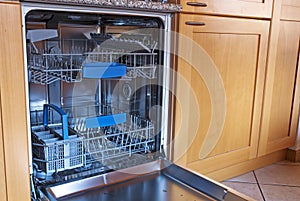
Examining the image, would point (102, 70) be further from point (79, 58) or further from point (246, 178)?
point (246, 178)

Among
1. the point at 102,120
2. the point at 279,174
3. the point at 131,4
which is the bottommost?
the point at 279,174

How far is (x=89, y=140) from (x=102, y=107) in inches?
9.0

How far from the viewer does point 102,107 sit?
4.36 ft

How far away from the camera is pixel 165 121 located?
1.27m

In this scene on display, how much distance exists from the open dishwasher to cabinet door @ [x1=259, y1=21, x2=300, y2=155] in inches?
27.0

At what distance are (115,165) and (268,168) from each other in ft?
3.61

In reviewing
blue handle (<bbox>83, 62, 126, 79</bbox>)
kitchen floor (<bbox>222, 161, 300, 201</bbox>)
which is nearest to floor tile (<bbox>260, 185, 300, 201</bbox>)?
kitchen floor (<bbox>222, 161, 300, 201</bbox>)

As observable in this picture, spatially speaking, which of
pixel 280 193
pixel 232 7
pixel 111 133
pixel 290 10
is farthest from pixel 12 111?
pixel 290 10

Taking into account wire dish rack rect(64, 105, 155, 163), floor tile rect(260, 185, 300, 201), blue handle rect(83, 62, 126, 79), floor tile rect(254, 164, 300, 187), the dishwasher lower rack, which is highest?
blue handle rect(83, 62, 126, 79)

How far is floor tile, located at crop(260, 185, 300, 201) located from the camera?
1543 millimetres

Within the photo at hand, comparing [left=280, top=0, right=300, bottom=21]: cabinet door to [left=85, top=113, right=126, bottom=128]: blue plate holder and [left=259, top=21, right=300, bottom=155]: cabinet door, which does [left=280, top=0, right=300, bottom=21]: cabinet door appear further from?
[left=85, top=113, right=126, bottom=128]: blue plate holder

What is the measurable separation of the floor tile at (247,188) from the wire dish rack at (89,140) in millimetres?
598

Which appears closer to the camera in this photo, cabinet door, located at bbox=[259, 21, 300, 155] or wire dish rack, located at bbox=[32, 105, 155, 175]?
wire dish rack, located at bbox=[32, 105, 155, 175]

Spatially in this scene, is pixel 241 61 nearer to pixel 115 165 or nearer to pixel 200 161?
pixel 200 161
